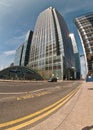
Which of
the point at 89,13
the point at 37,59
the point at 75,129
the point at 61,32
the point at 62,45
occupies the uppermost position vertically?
the point at 89,13

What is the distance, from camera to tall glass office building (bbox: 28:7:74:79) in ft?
373

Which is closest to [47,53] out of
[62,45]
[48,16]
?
[62,45]

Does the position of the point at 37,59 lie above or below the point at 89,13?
below

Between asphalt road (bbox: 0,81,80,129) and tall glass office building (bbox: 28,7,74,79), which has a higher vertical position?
tall glass office building (bbox: 28,7,74,79)

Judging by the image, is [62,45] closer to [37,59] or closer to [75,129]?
[37,59]

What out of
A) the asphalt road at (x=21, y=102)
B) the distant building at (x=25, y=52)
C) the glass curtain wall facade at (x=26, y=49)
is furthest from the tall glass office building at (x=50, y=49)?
the asphalt road at (x=21, y=102)

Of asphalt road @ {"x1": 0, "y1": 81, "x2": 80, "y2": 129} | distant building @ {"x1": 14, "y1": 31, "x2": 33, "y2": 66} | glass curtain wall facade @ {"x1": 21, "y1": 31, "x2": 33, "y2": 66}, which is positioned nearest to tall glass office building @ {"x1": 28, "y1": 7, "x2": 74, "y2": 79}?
glass curtain wall facade @ {"x1": 21, "y1": 31, "x2": 33, "y2": 66}

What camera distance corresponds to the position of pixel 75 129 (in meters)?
4.32

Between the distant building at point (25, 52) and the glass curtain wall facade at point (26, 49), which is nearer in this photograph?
the glass curtain wall facade at point (26, 49)

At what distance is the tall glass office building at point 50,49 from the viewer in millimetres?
113700

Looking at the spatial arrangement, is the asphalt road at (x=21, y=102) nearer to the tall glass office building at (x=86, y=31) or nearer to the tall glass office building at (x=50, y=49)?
the tall glass office building at (x=50, y=49)

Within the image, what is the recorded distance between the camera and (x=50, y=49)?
126812mm

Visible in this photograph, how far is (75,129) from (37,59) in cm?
13394

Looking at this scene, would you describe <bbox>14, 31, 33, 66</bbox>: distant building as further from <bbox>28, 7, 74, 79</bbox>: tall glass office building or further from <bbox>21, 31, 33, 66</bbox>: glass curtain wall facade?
<bbox>28, 7, 74, 79</bbox>: tall glass office building
